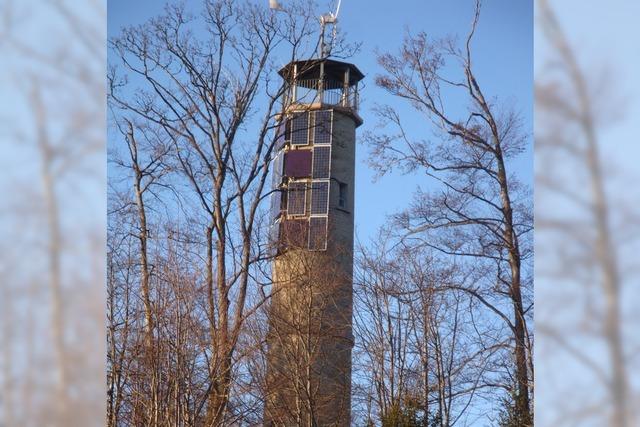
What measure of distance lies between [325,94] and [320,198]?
49cm

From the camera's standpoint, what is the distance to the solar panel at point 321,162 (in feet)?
12.9

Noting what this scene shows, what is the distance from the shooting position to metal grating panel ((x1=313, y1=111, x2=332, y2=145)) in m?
3.93

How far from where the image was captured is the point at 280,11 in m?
4.27

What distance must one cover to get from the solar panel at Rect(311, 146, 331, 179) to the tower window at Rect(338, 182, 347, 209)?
2.9 inches

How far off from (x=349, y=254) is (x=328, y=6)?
1143 millimetres

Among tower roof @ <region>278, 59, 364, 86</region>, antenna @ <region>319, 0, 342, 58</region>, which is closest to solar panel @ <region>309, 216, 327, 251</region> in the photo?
tower roof @ <region>278, 59, 364, 86</region>

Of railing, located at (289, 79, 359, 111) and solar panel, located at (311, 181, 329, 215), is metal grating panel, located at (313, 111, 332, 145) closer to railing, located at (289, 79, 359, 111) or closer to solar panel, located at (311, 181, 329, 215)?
railing, located at (289, 79, 359, 111)

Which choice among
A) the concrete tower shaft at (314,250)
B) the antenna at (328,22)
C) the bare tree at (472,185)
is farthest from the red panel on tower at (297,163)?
the antenna at (328,22)

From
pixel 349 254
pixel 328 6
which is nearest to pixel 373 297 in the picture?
pixel 349 254

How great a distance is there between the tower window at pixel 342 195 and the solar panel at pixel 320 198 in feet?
0.18

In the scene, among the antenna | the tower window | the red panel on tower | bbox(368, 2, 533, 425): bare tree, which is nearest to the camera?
bbox(368, 2, 533, 425): bare tree
